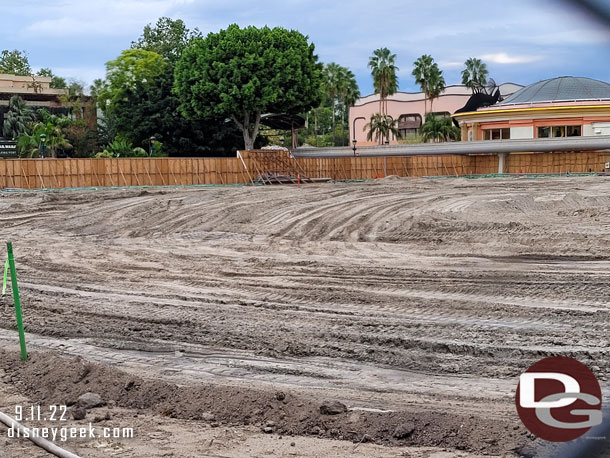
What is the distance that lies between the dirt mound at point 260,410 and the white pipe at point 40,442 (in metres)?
0.68

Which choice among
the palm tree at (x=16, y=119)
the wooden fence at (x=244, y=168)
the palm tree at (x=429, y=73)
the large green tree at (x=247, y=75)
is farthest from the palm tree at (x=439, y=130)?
the palm tree at (x=429, y=73)

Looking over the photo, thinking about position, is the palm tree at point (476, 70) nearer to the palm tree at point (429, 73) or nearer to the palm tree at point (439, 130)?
the palm tree at point (429, 73)

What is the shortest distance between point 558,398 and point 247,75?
49.3 metres

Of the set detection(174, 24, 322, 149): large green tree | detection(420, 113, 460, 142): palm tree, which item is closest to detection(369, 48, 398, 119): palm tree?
detection(174, 24, 322, 149): large green tree

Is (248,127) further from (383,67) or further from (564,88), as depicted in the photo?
(564,88)

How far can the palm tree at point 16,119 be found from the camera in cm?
6919

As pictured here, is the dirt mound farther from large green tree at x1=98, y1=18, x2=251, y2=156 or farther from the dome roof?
large green tree at x1=98, y1=18, x2=251, y2=156

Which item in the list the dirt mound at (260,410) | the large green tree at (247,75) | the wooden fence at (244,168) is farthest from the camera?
the large green tree at (247,75)

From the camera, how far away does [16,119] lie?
69.4m

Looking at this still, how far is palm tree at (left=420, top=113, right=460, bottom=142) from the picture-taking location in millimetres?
51312

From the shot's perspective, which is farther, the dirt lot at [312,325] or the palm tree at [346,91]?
the palm tree at [346,91]

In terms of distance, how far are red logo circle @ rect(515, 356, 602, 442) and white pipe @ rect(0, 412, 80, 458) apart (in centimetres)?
365

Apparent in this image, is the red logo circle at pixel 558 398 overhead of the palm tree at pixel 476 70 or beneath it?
beneath

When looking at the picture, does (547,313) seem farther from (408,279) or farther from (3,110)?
(3,110)
